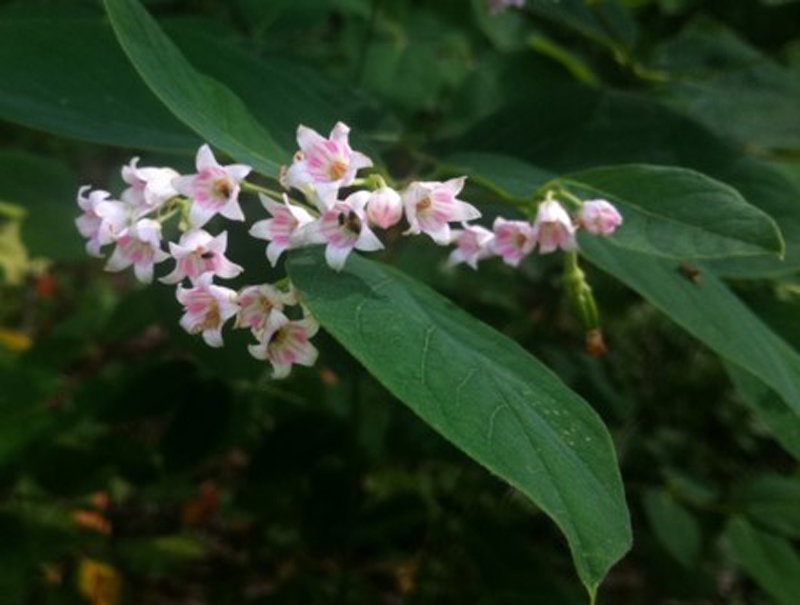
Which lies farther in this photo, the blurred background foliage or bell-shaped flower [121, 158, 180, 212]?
the blurred background foliage

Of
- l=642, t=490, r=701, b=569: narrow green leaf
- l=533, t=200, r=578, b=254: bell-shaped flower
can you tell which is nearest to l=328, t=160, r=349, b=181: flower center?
l=533, t=200, r=578, b=254: bell-shaped flower

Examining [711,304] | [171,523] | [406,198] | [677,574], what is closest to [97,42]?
[406,198]

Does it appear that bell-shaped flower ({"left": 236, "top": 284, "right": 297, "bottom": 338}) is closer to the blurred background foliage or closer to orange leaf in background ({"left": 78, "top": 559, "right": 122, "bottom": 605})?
the blurred background foliage

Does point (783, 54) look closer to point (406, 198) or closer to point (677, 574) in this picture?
point (677, 574)

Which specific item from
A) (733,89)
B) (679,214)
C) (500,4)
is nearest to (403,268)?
(500,4)

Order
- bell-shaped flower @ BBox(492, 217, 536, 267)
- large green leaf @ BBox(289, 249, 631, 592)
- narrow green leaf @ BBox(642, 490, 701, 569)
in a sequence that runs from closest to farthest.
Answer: large green leaf @ BBox(289, 249, 631, 592), bell-shaped flower @ BBox(492, 217, 536, 267), narrow green leaf @ BBox(642, 490, 701, 569)

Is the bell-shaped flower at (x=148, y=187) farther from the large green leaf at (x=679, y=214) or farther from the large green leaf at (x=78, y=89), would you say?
the large green leaf at (x=679, y=214)

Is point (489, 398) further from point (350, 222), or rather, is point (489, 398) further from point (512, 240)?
point (512, 240)
